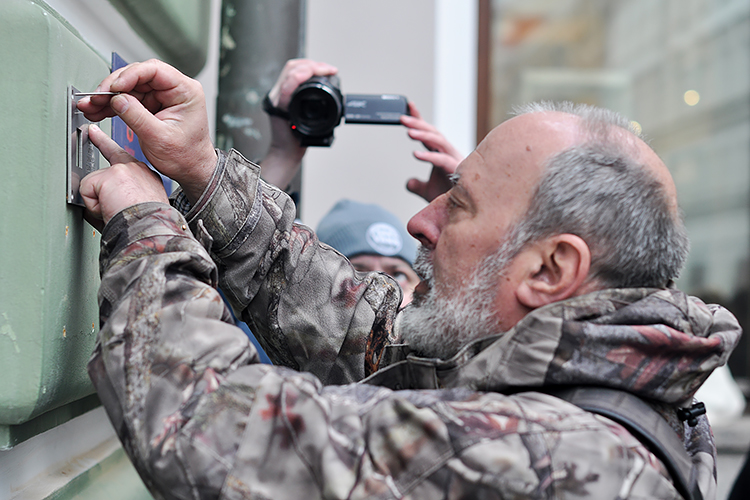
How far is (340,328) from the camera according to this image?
37.9 inches

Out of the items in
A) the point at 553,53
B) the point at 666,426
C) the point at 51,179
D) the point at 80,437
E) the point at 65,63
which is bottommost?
the point at 80,437

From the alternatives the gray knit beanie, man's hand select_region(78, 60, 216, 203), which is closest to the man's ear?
man's hand select_region(78, 60, 216, 203)

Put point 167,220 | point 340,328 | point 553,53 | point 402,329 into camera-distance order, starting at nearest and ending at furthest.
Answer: point 167,220 → point 402,329 → point 340,328 → point 553,53

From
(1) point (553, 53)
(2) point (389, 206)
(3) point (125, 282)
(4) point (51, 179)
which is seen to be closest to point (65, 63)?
(4) point (51, 179)

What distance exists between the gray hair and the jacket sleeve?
1.05 ft

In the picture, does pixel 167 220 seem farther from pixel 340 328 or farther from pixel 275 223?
pixel 340 328

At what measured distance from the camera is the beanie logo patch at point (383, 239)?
1.61 metres

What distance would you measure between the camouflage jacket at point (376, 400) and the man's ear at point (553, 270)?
0.16 feet

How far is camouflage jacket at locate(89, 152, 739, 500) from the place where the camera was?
548mm

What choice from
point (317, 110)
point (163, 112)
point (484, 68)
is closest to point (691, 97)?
point (484, 68)

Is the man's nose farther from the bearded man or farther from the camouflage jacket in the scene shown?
the camouflage jacket

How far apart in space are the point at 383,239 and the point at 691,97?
6.46 ft

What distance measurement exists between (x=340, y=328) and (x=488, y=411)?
0.41 m

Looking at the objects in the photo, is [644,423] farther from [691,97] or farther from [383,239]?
[691,97]
